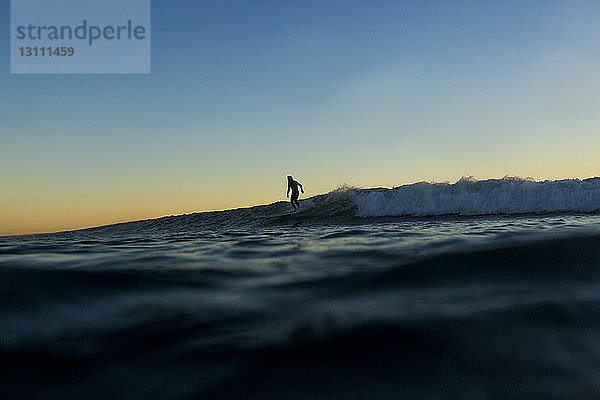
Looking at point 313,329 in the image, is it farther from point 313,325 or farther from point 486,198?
point 486,198

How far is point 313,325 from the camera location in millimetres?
1723

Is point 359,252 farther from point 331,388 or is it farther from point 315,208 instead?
point 315,208

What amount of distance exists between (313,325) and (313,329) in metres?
0.05

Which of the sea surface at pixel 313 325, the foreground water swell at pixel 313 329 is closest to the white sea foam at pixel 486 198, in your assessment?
the sea surface at pixel 313 325

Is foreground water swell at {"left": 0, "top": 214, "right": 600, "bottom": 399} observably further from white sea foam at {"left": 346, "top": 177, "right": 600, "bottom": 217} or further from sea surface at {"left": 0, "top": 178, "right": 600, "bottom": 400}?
white sea foam at {"left": 346, "top": 177, "right": 600, "bottom": 217}

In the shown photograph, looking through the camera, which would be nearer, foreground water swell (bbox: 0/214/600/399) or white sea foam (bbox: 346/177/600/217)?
foreground water swell (bbox: 0/214/600/399)

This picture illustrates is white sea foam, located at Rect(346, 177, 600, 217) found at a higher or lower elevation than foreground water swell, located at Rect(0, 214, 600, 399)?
higher

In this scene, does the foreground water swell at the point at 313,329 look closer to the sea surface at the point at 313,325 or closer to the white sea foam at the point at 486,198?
the sea surface at the point at 313,325

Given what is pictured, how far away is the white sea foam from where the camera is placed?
1283cm

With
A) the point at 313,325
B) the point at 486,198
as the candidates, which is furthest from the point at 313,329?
the point at 486,198

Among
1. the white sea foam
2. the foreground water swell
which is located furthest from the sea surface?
the white sea foam

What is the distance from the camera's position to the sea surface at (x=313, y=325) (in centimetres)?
125

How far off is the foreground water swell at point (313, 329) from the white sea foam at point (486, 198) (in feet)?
37.2

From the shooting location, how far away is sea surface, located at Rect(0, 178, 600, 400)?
1.25 meters
